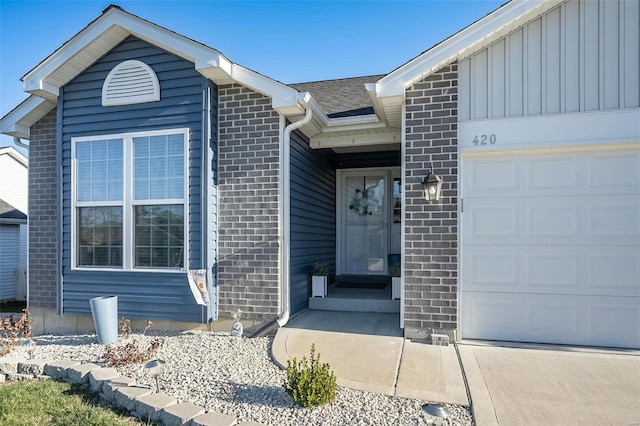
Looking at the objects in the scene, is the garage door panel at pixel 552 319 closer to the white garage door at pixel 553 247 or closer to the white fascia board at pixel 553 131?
the white garage door at pixel 553 247

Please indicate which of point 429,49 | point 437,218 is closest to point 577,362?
point 437,218

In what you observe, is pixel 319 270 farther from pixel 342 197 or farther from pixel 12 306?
pixel 12 306

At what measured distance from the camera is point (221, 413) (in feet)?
8.52

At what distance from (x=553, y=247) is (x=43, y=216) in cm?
760

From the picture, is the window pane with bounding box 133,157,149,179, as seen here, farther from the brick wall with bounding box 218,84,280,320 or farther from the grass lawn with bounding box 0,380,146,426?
the grass lawn with bounding box 0,380,146,426

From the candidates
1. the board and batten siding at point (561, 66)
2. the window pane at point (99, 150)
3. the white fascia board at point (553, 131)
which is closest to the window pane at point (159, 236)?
the window pane at point (99, 150)

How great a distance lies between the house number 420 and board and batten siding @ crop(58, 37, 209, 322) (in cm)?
353

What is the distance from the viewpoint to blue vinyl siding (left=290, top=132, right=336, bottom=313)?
5422 mm

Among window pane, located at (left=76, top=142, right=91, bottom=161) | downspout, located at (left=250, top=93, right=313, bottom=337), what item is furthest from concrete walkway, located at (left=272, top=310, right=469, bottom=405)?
window pane, located at (left=76, top=142, right=91, bottom=161)

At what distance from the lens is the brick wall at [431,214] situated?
14.0ft

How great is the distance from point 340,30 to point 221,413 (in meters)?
7.54

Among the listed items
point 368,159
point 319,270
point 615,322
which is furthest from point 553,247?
point 368,159

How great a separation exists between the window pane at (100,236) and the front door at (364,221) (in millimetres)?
4126

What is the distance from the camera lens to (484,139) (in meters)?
4.22
